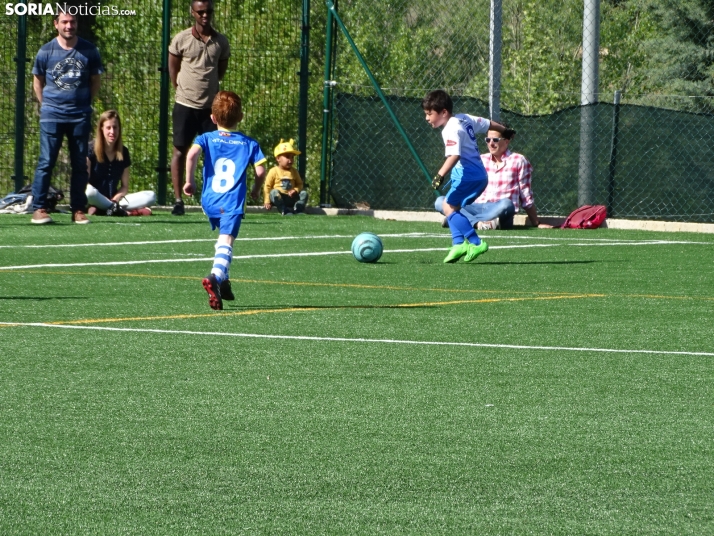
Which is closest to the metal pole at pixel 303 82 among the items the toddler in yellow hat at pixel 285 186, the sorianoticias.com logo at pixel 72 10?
the toddler in yellow hat at pixel 285 186

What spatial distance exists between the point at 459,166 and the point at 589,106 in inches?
258

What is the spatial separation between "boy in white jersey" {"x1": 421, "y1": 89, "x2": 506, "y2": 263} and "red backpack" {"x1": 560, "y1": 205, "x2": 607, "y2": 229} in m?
5.13

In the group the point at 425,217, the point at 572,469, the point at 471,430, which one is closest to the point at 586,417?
the point at 471,430

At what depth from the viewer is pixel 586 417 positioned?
538 centimetres

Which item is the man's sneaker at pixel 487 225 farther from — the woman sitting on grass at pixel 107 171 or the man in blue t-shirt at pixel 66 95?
the man in blue t-shirt at pixel 66 95

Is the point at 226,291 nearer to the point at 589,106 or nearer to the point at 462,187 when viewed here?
the point at 462,187

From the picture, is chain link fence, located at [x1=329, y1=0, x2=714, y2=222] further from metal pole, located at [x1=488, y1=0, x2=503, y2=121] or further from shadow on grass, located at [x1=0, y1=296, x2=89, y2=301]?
shadow on grass, located at [x1=0, y1=296, x2=89, y2=301]

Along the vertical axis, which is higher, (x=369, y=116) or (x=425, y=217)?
(x=369, y=116)

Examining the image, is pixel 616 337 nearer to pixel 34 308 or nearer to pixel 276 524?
pixel 34 308

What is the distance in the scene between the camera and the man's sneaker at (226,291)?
29.6ft

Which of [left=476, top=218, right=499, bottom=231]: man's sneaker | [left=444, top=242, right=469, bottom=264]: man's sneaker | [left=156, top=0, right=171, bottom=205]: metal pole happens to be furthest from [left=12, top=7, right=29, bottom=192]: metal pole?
[left=444, top=242, right=469, bottom=264]: man's sneaker

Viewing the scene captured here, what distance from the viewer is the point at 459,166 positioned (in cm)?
1310

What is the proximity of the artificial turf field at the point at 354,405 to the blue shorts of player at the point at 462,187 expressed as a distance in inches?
84.1

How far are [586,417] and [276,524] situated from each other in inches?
72.0
